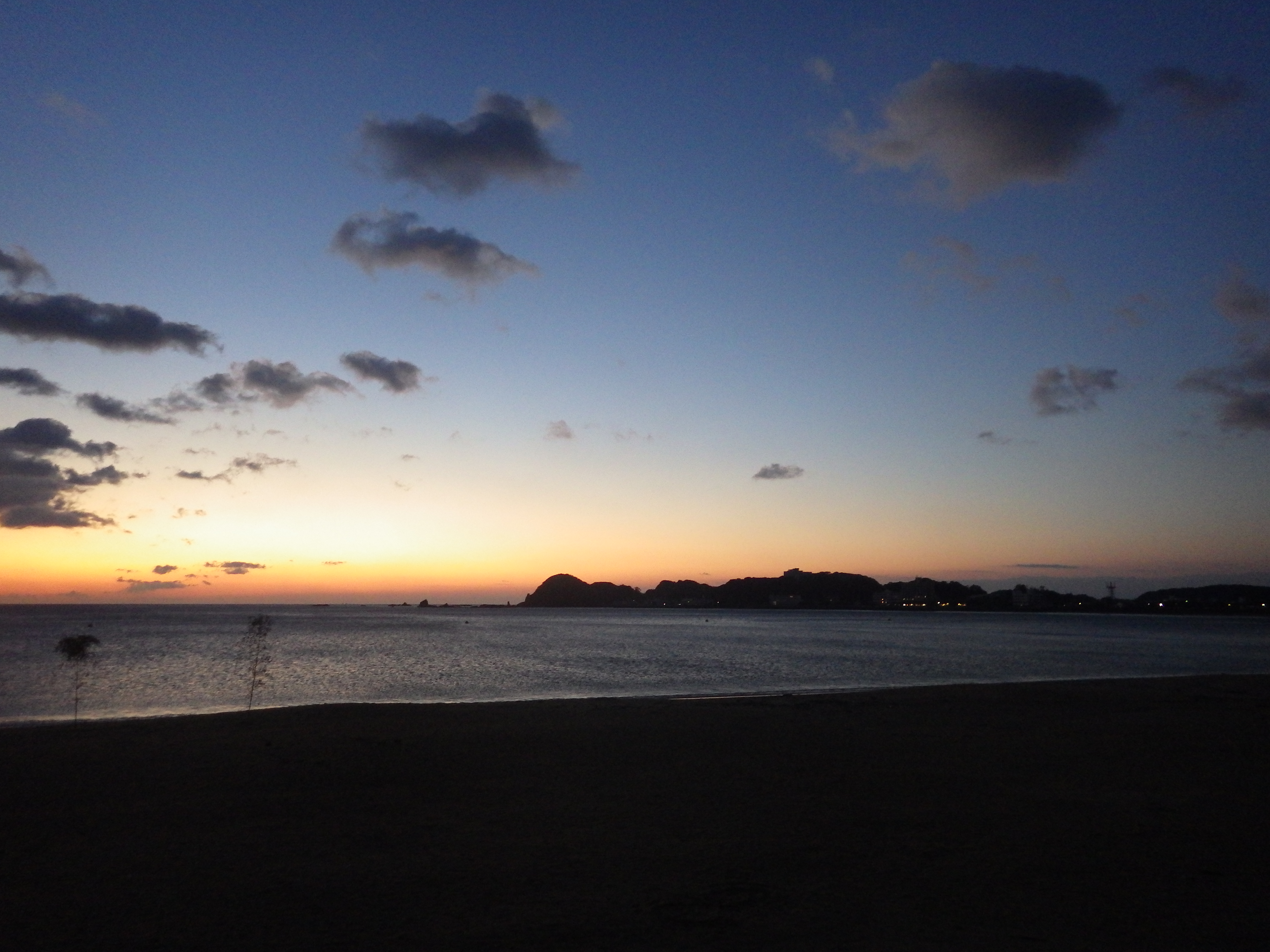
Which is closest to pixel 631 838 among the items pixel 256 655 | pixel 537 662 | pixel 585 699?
pixel 585 699

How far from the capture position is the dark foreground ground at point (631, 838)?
7.23 meters

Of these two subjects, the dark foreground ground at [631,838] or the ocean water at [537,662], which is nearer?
the dark foreground ground at [631,838]

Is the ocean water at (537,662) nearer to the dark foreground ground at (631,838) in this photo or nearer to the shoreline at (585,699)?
the shoreline at (585,699)

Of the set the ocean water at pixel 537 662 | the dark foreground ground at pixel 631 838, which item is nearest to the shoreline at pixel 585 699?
the ocean water at pixel 537 662

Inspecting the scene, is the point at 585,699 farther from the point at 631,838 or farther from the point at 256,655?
the point at 631,838

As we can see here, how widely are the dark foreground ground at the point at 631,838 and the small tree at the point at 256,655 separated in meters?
7.37

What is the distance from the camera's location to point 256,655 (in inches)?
1172

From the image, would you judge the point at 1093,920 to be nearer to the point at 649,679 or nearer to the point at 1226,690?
the point at 1226,690

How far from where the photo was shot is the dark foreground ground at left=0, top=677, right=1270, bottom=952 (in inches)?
285

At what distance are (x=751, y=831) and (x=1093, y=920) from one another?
3.97m

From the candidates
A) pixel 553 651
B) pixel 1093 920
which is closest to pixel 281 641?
pixel 553 651

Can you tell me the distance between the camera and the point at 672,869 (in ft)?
28.7

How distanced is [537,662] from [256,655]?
24.4 m

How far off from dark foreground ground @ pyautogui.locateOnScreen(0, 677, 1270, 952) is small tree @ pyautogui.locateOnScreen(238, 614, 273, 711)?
737 centimetres
